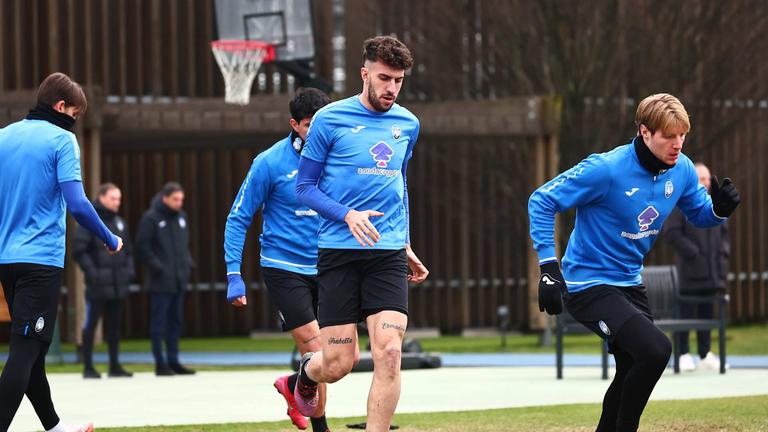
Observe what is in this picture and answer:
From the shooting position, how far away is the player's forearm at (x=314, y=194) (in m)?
7.41

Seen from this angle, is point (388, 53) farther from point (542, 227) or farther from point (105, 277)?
point (105, 277)

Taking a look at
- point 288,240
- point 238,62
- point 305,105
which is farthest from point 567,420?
point 238,62

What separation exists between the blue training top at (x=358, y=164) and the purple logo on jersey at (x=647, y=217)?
3.86ft

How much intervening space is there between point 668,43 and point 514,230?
Result: 3.86 m

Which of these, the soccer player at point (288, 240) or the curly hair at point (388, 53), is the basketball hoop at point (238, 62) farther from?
the curly hair at point (388, 53)

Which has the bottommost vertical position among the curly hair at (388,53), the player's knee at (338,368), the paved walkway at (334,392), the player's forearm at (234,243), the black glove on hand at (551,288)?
the paved walkway at (334,392)

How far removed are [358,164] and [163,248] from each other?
848cm

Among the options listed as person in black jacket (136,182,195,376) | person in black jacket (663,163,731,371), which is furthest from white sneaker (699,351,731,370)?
person in black jacket (136,182,195,376)

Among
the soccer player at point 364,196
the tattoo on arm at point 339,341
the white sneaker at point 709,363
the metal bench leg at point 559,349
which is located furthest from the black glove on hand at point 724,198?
the white sneaker at point 709,363

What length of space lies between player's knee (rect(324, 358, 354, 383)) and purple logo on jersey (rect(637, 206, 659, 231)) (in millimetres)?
1593

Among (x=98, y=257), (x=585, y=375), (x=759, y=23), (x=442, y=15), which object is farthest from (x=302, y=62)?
(x=759, y=23)

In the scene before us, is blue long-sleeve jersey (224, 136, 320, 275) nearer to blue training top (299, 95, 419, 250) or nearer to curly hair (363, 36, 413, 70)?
blue training top (299, 95, 419, 250)

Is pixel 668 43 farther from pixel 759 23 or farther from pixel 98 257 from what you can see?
pixel 98 257

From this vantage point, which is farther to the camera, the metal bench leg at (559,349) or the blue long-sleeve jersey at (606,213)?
the metal bench leg at (559,349)
